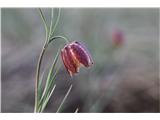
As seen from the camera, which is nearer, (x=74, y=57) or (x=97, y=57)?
(x=74, y=57)

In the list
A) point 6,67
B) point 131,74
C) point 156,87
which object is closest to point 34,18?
point 6,67

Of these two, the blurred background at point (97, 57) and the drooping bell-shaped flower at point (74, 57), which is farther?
the blurred background at point (97, 57)

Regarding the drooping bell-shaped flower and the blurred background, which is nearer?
the drooping bell-shaped flower

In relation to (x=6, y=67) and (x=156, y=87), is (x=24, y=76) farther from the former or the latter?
(x=156, y=87)
